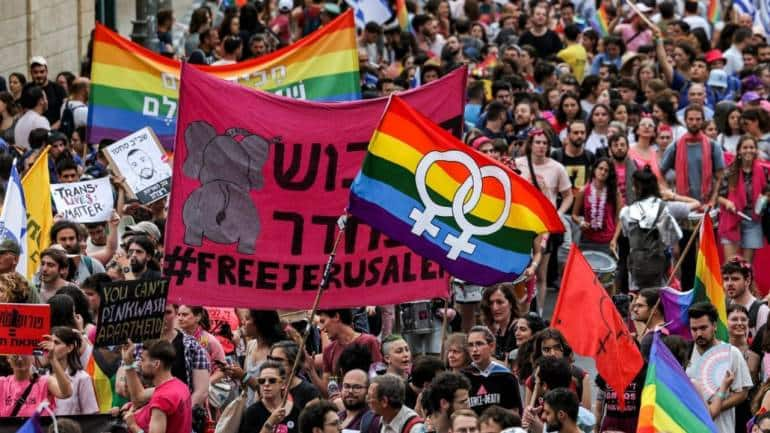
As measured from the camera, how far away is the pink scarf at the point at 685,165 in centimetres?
1978

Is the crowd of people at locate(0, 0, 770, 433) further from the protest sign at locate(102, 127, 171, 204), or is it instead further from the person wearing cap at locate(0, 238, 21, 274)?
the protest sign at locate(102, 127, 171, 204)

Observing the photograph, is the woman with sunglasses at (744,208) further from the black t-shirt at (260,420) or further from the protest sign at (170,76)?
the black t-shirt at (260,420)

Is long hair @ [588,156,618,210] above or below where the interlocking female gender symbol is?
below

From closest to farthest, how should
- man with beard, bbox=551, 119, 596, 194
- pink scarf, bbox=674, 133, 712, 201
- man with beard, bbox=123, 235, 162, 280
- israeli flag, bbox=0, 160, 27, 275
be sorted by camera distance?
1. man with beard, bbox=123, 235, 162, 280
2. israeli flag, bbox=0, 160, 27, 275
3. pink scarf, bbox=674, 133, 712, 201
4. man with beard, bbox=551, 119, 596, 194

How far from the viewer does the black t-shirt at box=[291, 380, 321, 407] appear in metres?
12.9

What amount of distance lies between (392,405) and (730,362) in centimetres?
228

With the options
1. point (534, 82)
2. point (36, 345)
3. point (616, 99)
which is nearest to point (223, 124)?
point (36, 345)

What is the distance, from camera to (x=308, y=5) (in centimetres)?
2880

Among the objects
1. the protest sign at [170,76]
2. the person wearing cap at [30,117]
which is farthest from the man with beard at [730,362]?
the person wearing cap at [30,117]

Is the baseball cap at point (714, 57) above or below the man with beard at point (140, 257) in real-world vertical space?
below

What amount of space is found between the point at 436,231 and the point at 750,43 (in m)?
13.2

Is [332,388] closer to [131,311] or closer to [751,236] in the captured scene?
[131,311]

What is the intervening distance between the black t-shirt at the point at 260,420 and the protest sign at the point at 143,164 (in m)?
5.32

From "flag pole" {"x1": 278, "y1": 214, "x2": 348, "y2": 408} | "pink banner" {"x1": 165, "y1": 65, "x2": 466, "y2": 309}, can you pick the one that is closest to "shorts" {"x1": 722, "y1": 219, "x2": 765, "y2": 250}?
"pink banner" {"x1": 165, "y1": 65, "x2": 466, "y2": 309}
